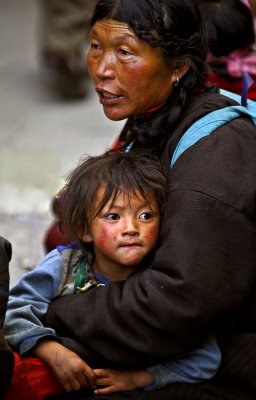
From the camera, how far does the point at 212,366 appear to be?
2.91 metres

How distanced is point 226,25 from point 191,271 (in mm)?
1723

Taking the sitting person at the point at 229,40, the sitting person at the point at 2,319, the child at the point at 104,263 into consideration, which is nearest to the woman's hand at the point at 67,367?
the child at the point at 104,263

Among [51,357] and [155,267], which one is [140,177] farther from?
[51,357]

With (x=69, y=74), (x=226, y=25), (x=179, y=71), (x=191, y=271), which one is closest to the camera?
(x=191, y=271)

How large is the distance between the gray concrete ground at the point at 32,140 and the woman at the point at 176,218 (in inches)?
62.9

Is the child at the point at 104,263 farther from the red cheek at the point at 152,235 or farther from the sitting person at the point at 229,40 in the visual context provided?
the sitting person at the point at 229,40

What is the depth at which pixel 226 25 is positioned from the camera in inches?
162

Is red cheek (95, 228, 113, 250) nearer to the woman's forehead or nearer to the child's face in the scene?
the child's face

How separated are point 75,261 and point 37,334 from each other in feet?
1.04

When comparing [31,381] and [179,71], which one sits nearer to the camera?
[31,381]

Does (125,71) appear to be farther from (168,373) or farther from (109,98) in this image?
(168,373)

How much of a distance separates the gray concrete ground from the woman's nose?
1584 mm

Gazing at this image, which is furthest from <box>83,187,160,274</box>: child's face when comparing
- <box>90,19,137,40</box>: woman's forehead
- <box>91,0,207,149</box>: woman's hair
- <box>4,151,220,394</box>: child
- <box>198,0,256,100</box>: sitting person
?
<box>198,0,256,100</box>: sitting person

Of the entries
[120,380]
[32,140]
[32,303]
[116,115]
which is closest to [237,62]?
[116,115]
